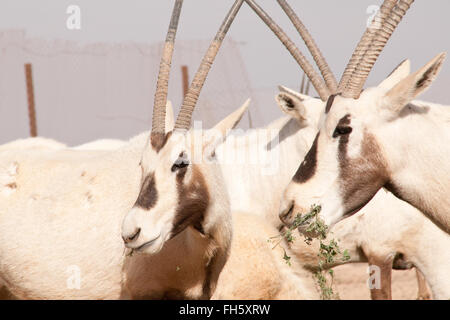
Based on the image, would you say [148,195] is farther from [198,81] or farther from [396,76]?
[396,76]

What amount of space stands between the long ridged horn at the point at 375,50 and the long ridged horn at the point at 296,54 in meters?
1.52

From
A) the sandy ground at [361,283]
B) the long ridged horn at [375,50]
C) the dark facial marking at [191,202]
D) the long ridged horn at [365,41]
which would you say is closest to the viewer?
the long ridged horn at [375,50]

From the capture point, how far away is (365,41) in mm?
4004

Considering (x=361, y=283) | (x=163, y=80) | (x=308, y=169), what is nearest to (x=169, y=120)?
(x=163, y=80)

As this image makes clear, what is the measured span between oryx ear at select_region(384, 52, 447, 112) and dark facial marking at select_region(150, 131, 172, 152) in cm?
140

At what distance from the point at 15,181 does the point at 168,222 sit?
1970 mm

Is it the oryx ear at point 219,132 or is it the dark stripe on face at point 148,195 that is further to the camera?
the oryx ear at point 219,132

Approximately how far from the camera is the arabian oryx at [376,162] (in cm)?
366

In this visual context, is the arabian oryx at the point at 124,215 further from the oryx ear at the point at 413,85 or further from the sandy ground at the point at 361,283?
the sandy ground at the point at 361,283

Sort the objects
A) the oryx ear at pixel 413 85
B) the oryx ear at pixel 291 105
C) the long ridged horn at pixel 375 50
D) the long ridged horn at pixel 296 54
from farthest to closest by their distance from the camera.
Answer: the long ridged horn at pixel 296 54 → the oryx ear at pixel 291 105 → the long ridged horn at pixel 375 50 → the oryx ear at pixel 413 85

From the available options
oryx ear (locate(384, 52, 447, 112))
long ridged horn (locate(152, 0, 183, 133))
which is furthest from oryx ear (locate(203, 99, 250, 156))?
oryx ear (locate(384, 52, 447, 112))

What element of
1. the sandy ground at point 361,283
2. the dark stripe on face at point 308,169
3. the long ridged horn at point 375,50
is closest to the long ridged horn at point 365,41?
the long ridged horn at point 375,50
